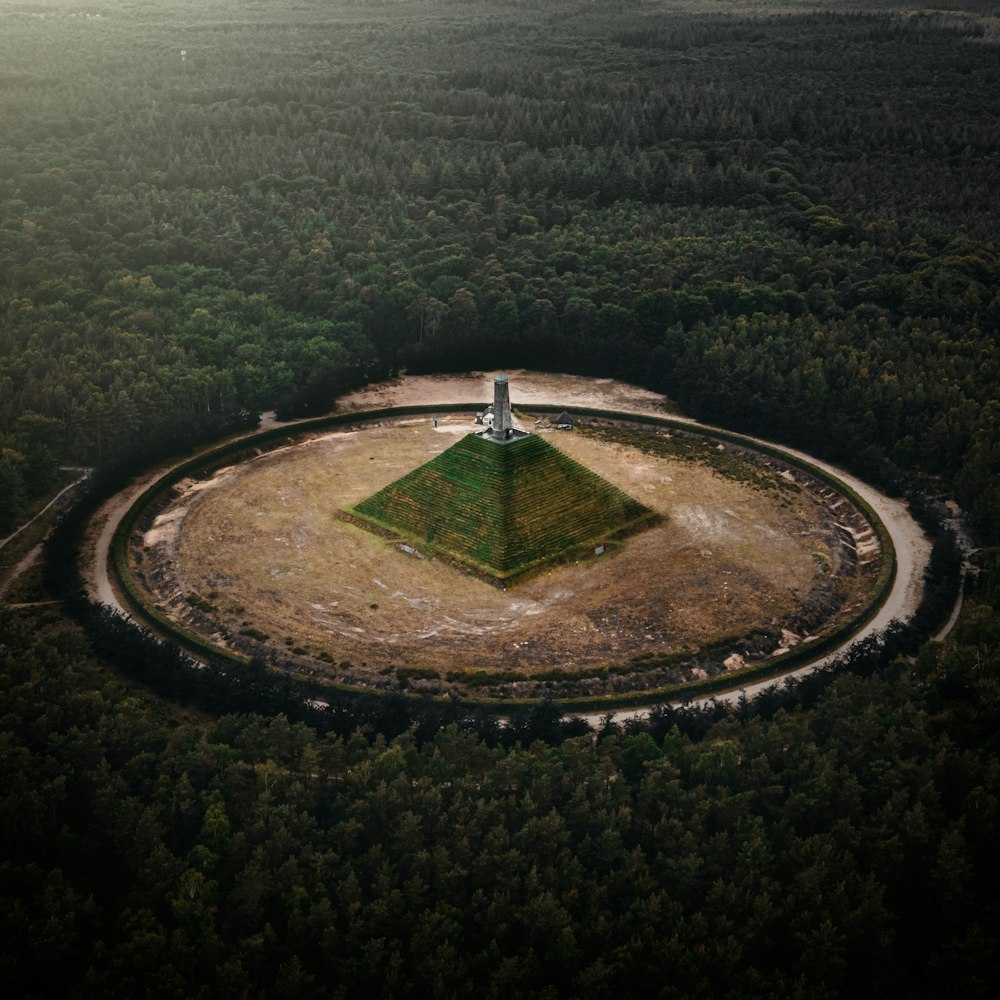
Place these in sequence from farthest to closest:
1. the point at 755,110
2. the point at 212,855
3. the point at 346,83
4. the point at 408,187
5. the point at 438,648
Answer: the point at 346,83
the point at 755,110
the point at 408,187
the point at 438,648
the point at 212,855

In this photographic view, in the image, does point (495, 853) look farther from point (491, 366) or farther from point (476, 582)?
point (491, 366)

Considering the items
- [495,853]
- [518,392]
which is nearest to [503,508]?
[518,392]

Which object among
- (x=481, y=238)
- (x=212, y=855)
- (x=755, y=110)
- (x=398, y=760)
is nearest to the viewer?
(x=212, y=855)

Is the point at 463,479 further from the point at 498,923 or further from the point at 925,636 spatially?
the point at 498,923

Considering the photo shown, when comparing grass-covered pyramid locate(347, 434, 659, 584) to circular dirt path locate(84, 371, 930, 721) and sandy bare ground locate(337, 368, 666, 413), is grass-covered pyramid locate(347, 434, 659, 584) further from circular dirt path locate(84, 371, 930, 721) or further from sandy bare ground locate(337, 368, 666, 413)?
sandy bare ground locate(337, 368, 666, 413)

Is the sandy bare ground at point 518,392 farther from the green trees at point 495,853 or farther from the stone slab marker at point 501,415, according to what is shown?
the green trees at point 495,853

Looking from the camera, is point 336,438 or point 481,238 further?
point 481,238

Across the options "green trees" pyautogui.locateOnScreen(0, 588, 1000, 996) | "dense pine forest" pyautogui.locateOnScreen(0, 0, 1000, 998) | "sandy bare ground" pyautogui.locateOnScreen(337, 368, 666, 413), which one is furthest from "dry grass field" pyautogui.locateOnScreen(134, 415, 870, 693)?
"sandy bare ground" pyautogui.locateOnScreen(337, 368, 666, 413)

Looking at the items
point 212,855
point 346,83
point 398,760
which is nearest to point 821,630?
point 398,760

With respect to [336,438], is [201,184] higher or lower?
higher
